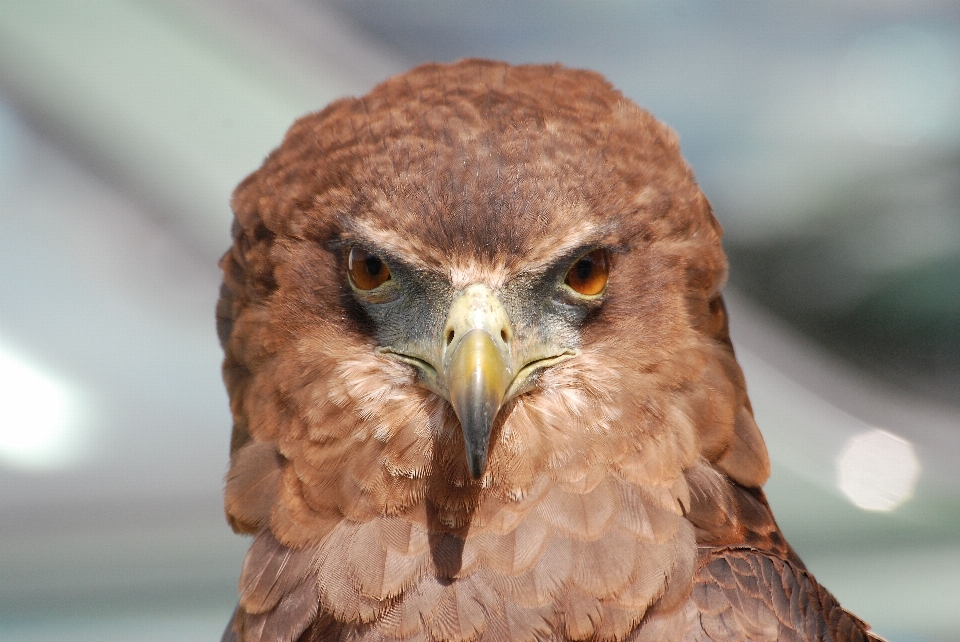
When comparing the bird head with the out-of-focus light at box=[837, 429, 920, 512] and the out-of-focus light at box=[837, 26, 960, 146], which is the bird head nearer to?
the out-of-focus light at box=[837, 429, 920, 512]

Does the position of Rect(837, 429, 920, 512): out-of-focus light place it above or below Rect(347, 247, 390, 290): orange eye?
above

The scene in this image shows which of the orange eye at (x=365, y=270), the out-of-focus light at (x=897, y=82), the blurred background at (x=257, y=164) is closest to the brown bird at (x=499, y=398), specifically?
the orange eye at (x=365, y=270)

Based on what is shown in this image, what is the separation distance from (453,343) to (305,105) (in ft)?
10.0

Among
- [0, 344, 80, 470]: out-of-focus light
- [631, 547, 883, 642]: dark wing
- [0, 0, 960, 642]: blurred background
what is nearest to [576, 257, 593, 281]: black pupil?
[631, 547, 883, 642]: dark wing

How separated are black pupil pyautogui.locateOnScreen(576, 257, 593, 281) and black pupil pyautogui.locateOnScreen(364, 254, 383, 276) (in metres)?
0.36

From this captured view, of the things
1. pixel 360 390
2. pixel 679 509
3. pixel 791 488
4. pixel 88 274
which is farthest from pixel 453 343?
pixel 88 274

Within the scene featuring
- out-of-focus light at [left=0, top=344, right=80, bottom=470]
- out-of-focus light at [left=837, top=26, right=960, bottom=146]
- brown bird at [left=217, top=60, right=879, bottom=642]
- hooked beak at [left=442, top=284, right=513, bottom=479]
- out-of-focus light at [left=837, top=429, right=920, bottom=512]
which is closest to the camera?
hooked beak at [left=442, top=284, right=513, bottom=479]

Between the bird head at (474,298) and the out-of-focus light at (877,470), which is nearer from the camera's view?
the bird head at (474,298)

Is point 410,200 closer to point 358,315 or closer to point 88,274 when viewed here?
point 358,315

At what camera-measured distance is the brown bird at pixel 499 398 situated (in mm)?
1593

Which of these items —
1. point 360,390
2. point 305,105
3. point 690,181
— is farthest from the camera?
point 305,105

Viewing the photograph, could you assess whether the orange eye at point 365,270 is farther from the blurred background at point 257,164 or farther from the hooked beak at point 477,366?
the blurred background at point 257,164

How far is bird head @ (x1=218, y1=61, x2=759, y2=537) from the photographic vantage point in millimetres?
1602

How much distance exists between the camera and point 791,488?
13.1 feet
